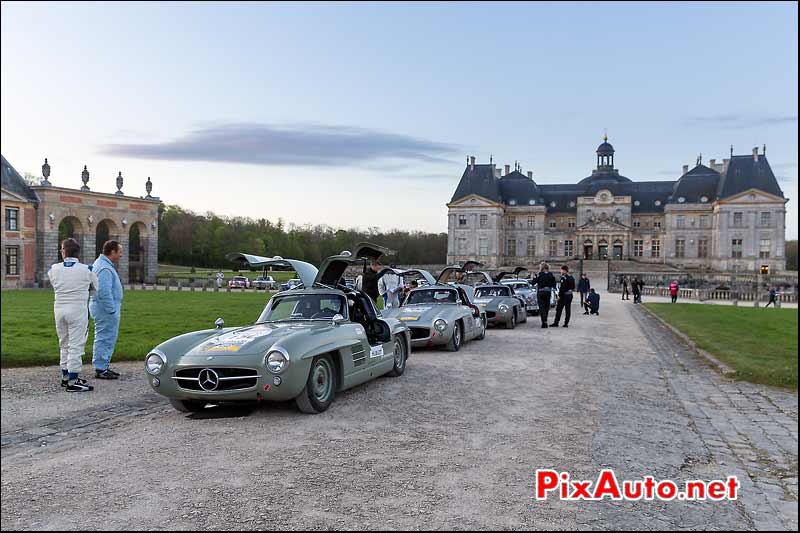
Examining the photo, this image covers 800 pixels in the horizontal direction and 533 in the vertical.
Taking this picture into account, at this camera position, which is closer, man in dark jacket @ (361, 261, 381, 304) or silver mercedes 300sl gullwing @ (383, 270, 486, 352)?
silver mercedes 300sl gullwing @ (383, 270, 486, 352)

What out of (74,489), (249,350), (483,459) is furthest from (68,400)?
(483,459)

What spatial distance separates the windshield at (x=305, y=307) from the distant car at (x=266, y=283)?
1.08 metres

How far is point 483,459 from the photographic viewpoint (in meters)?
5.89

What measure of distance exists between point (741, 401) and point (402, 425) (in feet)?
15.4

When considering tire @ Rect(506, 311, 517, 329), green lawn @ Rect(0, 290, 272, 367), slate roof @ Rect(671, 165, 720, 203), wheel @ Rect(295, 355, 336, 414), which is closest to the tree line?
green lawn @ Rect(0, 290, 272, 367)

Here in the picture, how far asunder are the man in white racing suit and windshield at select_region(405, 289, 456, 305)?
28.4 feet

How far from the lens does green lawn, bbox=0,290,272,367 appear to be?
2.66m

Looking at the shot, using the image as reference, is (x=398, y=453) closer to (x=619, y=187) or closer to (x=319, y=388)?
(x=319, y=388)

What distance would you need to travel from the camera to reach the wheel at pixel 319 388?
7531 millimetres

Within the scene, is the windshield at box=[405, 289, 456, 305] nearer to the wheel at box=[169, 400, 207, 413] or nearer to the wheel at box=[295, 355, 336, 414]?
the wheel at box=[295, 355, 336, 414]

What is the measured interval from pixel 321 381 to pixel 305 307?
1.86 metres

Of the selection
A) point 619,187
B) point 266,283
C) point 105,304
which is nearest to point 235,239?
point 266,283

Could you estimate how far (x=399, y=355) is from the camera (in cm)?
1068

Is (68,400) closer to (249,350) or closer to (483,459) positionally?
(249,350)
